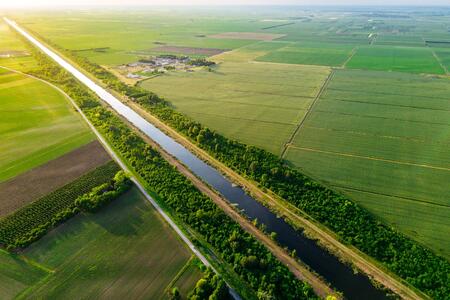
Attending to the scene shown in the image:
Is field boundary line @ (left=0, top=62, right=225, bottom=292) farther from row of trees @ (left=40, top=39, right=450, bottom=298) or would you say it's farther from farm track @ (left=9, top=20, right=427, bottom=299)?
row of trees @ (left=40, top=39, right=450, bottom=298)

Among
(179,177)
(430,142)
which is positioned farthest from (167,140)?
(430,142)

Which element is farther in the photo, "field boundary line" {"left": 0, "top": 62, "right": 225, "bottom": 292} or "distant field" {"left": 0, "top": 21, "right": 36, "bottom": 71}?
"distant field" {"left": 0, "top": 21, "right": 36, "bottom": 71}

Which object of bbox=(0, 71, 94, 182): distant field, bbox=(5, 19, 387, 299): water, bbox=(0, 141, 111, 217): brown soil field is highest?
bbox=(0, 71, 94, 182): distant field

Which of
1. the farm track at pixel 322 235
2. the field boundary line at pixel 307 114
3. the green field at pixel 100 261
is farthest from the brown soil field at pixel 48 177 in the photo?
the field boundary line at pixel 307 114

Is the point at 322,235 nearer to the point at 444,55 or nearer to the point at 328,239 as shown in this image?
the point at 328,239

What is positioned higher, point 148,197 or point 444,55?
point 444,55

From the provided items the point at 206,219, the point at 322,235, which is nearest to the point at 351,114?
the point at 322,235

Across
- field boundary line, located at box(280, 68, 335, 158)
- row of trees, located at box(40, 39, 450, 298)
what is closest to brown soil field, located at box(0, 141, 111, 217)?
row of trees, located at box(40, 39, 450, 298)
